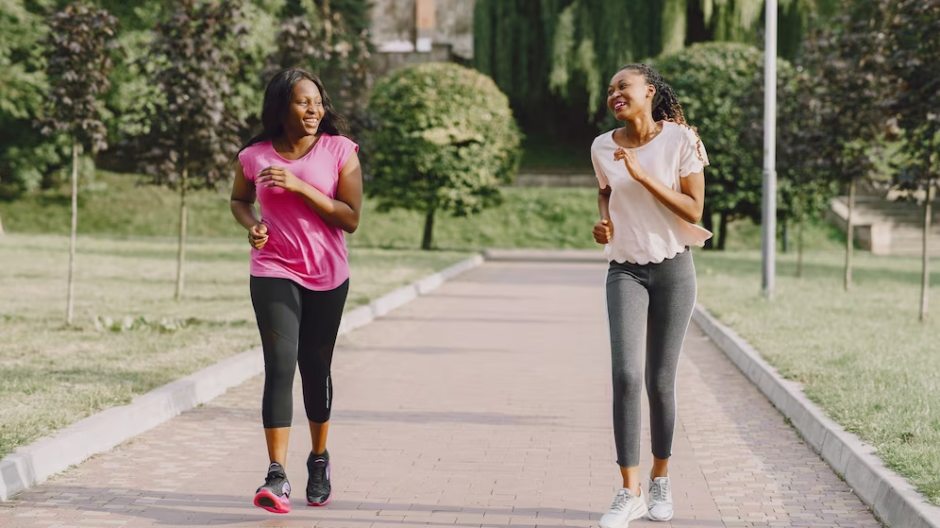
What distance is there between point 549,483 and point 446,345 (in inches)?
265

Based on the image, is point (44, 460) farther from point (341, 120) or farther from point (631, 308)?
point (631, 308)

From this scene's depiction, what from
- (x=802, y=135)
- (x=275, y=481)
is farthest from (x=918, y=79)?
(x=275, y=481)

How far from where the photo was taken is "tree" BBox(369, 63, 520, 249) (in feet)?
106

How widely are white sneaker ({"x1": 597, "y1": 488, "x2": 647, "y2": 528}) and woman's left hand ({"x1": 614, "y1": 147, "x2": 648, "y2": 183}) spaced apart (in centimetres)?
131

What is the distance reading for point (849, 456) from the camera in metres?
6.55

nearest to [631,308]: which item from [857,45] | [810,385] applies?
[810,385]

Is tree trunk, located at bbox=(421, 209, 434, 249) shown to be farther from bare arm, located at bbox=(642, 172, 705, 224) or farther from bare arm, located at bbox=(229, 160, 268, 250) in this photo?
bare arm, located at bbox=(642, 172, 705, 224)

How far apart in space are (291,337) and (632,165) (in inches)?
64.5

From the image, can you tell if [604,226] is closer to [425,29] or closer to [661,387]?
[661,387]

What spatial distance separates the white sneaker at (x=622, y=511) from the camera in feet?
17.5

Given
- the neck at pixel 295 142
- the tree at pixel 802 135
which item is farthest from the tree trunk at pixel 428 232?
the neck at pixel 295 142

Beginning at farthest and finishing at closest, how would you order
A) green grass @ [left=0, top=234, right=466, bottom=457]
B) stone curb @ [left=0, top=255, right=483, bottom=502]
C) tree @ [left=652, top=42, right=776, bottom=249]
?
1. tree @ [left=652, top=42, right=776, bottom=249]
2. green grass @ [left=0, top=234, right=466, bottom=457]
3. stone curb @ [left=0, top=255, right=483, bottom=502]

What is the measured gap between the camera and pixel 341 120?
594cm

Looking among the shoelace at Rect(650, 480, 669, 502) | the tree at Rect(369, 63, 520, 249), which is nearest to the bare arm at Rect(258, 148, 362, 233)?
the shoelace at Rect(650, 480, 669, 502)
